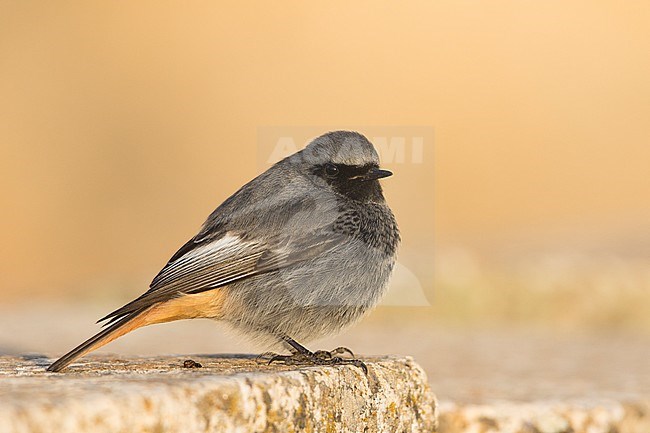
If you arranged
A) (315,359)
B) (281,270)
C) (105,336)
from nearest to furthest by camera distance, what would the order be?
(105,336) → (315,359) → (281,270)

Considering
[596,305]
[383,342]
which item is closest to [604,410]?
[383,342]

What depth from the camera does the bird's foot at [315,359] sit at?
3.64 metres

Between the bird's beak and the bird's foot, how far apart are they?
844mm

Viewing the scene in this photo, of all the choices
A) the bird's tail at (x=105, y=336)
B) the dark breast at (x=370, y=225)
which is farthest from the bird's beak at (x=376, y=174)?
the bird's tail at (x=105, y=336)

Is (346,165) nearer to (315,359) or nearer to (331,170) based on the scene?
(331,170)

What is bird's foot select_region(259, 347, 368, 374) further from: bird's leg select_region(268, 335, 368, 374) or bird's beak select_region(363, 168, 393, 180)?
bird's beak select_region(363, 168, 393, 180)

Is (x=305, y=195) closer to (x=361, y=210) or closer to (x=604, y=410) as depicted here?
(x=361, y=210)

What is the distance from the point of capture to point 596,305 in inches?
319

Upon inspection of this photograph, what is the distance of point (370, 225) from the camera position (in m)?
4.65

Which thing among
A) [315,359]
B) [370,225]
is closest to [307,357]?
[315,359]

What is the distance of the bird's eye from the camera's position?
190 inches

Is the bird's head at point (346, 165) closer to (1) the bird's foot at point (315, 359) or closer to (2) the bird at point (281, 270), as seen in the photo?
(2) the bird at point (281, 270)

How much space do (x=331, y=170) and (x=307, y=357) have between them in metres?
1.04

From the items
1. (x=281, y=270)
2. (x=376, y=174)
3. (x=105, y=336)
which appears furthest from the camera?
(x=376, y=174)
